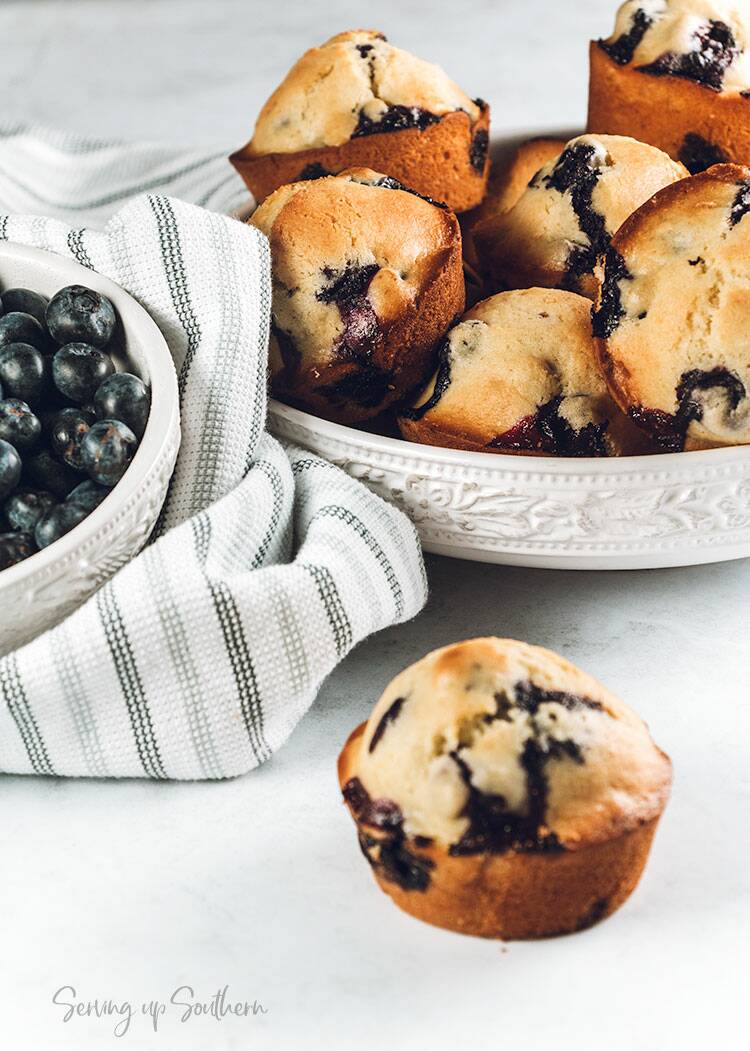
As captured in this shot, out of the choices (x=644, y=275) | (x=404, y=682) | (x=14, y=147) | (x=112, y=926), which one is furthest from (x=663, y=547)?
(x=14, y=147)

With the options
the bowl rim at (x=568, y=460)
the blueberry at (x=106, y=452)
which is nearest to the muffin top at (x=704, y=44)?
the bowl rim at (x=568, y=460)

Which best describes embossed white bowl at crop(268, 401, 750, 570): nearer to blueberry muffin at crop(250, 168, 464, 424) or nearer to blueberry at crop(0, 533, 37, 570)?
blueberry muffin at crop(250, 168, 464, 424)

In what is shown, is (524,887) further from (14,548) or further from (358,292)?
(358,292)

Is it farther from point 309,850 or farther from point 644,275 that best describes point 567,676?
point 644,275

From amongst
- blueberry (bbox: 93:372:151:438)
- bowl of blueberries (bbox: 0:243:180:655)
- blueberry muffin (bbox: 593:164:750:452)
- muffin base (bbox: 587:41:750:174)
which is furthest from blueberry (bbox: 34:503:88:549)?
muffin base (bbox: 587:41:750:174)

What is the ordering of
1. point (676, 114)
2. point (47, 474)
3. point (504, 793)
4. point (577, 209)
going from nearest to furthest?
point (504, 793) < point (47, 474) < point (577, 209) < point (676, 114)

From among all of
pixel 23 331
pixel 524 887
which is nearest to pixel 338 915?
pixel 524 887
